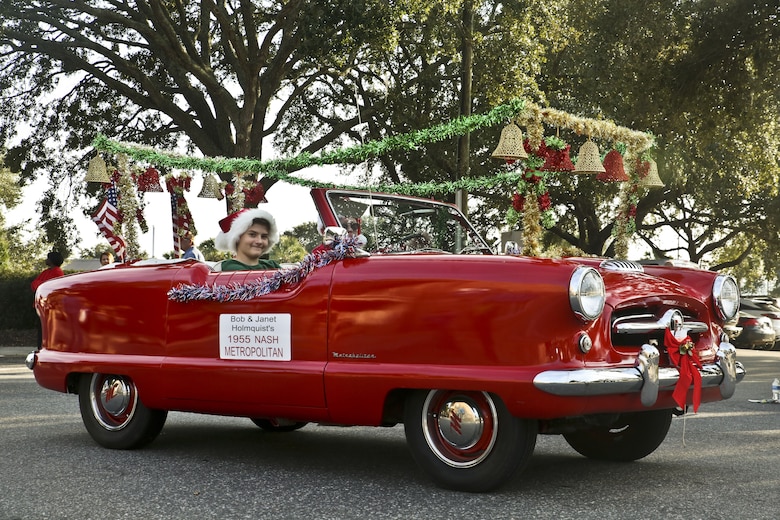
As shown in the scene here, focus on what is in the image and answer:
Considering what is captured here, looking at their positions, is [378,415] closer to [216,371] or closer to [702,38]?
[216,371]

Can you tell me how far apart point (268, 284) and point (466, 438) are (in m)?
1.51

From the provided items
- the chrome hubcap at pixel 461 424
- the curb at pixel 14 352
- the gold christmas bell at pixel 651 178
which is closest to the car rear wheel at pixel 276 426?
the chrome hubcap at pixel 461 424

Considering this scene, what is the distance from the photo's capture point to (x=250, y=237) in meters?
6.43

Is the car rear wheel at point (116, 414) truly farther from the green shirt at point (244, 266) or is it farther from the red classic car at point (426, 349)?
the green shirt at point (244, 266)

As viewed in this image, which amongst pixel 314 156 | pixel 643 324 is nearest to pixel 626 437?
pixel 643 324

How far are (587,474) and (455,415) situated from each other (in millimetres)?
1099

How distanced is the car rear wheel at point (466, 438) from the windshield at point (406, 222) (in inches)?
86.1

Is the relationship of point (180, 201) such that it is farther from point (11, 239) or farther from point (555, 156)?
point (11, 239)

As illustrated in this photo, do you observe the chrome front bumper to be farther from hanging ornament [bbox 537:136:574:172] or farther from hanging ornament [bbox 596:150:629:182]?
hanging ornament [bbox 596:150:629:182]

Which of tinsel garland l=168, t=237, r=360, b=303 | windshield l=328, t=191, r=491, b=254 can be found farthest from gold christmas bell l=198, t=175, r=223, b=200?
tinsel garland l=168, t=237, r=360, b=303

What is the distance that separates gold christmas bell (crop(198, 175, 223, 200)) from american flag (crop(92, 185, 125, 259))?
1.13m

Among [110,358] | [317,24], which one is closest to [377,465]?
[110,358]

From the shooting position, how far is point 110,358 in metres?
6.23

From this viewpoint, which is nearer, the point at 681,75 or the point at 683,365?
the point at 683,365
